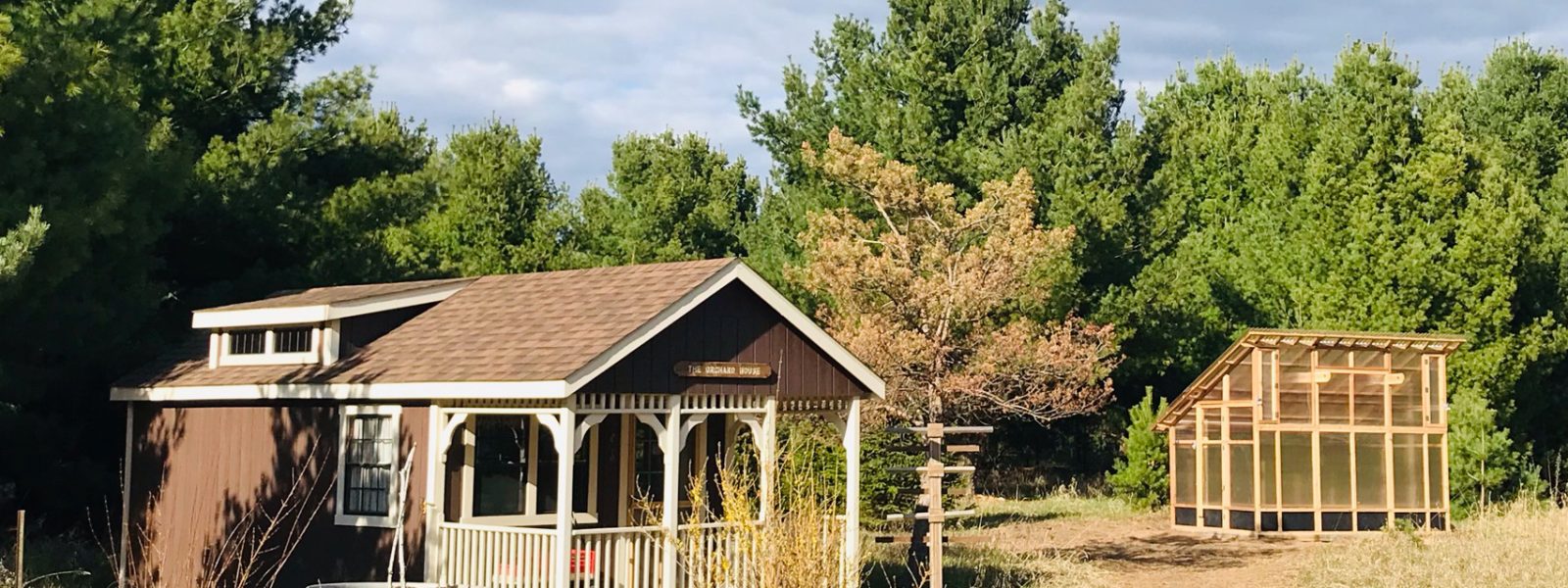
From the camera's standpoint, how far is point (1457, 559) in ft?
61.5

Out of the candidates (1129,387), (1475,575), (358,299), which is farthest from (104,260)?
(1129,387)

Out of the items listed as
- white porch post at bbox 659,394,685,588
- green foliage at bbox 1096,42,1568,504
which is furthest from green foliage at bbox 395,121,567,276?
white porch post at bbox 659,394,685,588

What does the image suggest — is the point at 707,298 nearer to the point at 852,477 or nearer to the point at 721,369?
the point at 721,369

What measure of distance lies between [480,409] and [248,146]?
34.1 ft

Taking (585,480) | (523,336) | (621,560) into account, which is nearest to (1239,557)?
(585,480)

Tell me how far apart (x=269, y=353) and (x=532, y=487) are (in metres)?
3.16

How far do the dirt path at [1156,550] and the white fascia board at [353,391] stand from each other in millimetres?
8336

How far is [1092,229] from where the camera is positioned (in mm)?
31938

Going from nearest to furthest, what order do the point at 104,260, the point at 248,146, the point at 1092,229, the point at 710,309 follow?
the point at 710,309, the point at 104,260, the point at 248,146, the point at 1092,229

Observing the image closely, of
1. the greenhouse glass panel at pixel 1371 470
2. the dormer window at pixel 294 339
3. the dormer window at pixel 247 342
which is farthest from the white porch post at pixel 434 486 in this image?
the greenhouse glass panel at pixel 1371 470

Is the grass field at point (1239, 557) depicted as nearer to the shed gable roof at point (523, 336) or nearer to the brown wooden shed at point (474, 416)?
the brown wooden shed at point (474, 416)

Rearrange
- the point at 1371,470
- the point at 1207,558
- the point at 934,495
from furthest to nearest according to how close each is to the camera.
Answer: the point at 1371,470 → the point at 1207,558 → the point at 934,495

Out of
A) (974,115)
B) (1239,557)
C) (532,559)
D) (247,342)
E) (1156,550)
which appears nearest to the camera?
(532,559)

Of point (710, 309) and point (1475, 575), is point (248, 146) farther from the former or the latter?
point (1475, 575)
